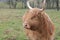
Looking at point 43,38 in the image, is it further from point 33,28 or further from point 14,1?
point 14,1

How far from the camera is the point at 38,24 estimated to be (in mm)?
6184

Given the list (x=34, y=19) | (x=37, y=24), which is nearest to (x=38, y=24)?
Result: (x=37, y=24)

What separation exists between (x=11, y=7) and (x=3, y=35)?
64.3ft

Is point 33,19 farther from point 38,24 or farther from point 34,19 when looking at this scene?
point 38,24

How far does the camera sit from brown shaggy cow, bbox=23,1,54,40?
6043mm

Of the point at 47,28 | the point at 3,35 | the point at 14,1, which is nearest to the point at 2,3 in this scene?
the point at 14,1

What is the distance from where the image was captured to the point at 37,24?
616cm

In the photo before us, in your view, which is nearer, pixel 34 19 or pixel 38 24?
pixel 34 19

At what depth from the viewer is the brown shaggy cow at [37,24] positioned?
19.8 feet

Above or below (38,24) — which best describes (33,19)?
above

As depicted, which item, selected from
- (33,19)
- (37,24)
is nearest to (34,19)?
(33,19)

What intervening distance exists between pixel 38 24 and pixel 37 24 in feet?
0.12

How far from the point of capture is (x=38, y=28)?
20.6ft

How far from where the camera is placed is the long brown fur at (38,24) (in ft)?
19.9
